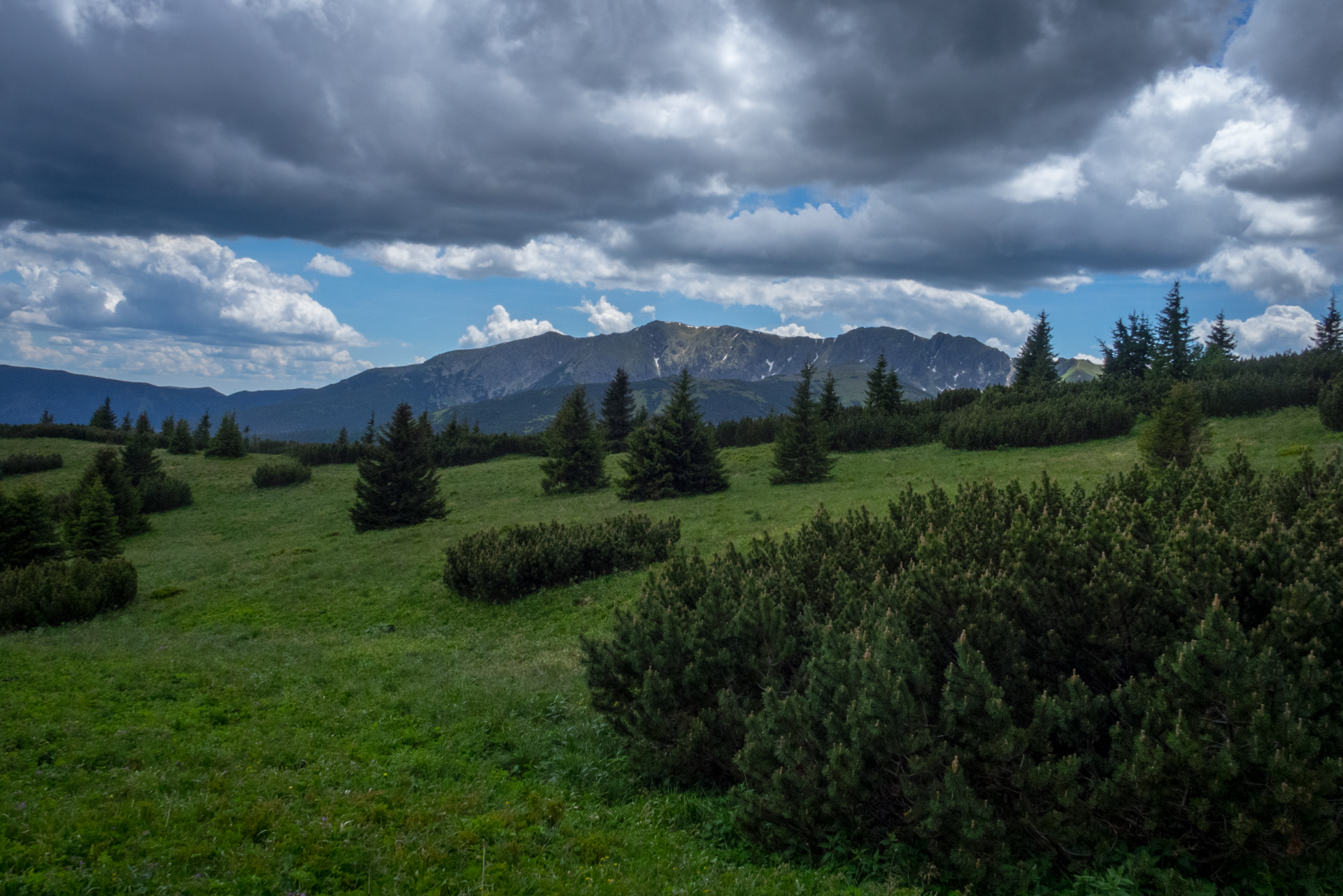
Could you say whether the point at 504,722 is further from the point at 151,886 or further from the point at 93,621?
the point at 93,621

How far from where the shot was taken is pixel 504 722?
33.5 ft

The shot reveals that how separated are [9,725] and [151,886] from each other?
5.68 meters

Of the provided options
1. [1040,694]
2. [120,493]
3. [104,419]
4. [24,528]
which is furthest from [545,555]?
[104,419]

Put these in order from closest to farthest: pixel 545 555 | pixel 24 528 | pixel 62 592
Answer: pixel 62 592 < pixel 545 555 < pixel 24 528

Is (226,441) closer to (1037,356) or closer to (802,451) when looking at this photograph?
(802,451)

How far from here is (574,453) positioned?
43.5 metres

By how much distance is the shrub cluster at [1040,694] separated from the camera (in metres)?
5.27

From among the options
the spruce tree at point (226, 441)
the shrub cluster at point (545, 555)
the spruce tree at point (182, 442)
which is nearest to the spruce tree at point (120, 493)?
the spruce tree at point (226, 441)

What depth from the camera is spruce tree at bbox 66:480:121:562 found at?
91.6ft

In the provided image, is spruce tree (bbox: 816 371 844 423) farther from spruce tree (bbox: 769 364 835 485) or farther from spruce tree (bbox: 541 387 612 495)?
spruce tree (bbox: 541 387 612 495)

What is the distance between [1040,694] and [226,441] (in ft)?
244

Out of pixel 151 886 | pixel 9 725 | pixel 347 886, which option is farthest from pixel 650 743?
pixel 9 725

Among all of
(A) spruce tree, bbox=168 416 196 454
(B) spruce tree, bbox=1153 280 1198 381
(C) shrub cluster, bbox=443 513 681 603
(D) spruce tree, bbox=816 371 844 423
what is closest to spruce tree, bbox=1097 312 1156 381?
(B) spruce tree, bbox=1153 280 1198 381

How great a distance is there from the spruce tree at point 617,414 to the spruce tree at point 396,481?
24188 mm
